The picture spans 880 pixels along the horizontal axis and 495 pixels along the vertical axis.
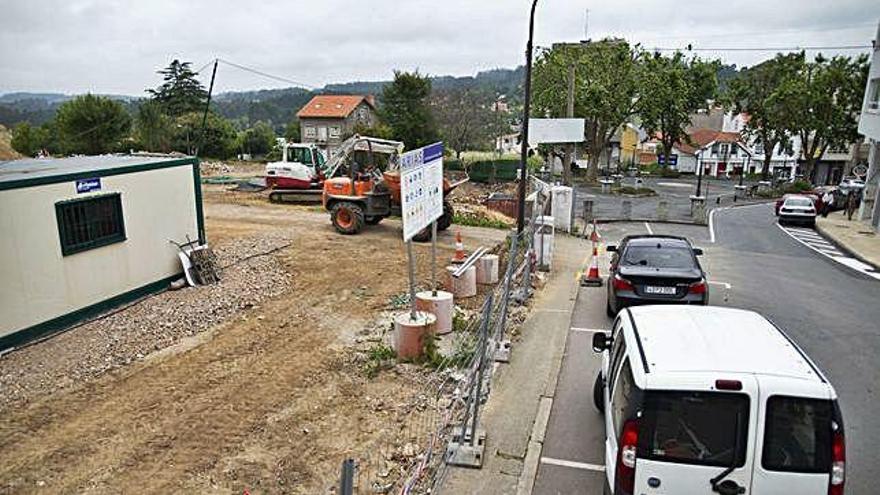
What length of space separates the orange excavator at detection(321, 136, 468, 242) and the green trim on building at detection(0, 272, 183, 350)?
661 cm

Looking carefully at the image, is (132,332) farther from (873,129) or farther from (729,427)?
(873,129)

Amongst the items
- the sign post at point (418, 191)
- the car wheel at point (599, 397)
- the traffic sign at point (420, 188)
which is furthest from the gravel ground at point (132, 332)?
the car wheel at point (599, 397)

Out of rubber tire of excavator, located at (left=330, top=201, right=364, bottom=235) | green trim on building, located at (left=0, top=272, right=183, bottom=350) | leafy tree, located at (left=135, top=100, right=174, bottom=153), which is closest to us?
green trim on building, located at (left=0, top=272, right=183, bottom=350)

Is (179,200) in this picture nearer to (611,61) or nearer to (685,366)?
(685,366)

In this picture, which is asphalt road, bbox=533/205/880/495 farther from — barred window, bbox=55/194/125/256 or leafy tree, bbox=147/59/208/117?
leafy tree, bbox=147/59/208/117

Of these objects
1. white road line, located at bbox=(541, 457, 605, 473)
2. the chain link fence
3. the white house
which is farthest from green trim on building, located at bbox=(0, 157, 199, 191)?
the white house

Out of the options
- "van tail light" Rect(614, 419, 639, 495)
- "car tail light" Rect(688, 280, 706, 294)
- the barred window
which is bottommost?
"car tail light" Rect(688, 280, 706, 294)

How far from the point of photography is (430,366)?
882 centimetres

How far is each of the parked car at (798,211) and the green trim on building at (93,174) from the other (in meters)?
25.5

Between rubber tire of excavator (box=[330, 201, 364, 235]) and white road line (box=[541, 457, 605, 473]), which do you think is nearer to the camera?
white road line (box=[541, 457, 605, 473])

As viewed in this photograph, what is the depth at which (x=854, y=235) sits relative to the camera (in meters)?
23.9

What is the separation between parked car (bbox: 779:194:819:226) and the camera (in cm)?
2684

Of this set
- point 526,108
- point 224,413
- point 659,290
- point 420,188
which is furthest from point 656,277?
point 526,108

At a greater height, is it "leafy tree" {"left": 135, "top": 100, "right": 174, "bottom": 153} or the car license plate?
"leafy tree" {"left": 135, "top": 100, "right": 174, "bottom": 153}
